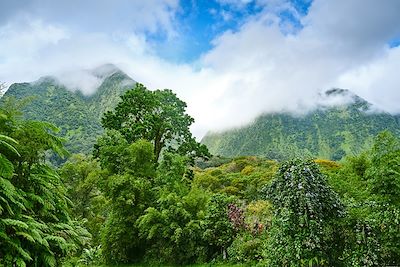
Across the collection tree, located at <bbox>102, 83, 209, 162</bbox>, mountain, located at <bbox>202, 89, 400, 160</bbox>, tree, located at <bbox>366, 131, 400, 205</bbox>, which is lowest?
tree, located at <bbox>366, 131, 400, 205</bbox>

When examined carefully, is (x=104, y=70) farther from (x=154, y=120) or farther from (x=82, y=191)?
(x=154, y=120)

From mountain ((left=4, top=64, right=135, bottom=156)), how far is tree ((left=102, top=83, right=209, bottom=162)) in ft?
165

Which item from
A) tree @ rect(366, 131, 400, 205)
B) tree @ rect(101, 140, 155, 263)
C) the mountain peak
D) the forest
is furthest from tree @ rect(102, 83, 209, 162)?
the mountain peak

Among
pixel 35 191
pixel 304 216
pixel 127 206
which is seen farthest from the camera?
pixel 127 206

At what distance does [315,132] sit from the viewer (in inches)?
3920

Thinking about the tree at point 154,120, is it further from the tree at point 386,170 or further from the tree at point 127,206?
the tree at point 386,170

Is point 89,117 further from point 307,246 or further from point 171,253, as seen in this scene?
point 307,246

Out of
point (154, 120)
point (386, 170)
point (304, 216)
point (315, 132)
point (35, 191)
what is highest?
point (315, 132)

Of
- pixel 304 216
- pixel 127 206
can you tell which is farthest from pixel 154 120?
pixel 304 216

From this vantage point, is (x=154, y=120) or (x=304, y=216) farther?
(x=154, y=120)

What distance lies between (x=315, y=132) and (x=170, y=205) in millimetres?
88171

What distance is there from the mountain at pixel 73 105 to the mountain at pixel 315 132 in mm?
34508

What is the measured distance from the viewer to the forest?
8.40m

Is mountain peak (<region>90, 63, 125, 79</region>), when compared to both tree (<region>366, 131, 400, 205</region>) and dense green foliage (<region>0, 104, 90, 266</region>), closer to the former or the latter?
tree (<region>366, 131, 400, 205</region>)
